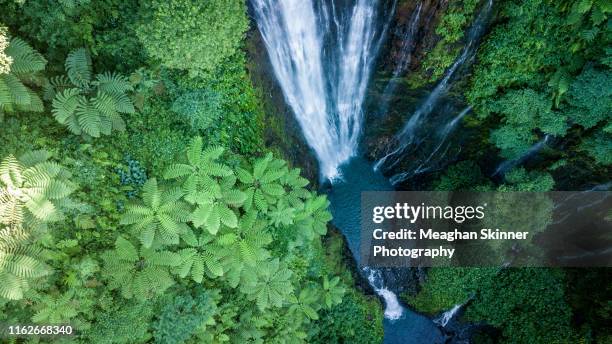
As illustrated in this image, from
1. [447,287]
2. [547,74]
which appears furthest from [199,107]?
[447,287]

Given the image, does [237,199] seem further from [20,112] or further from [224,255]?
[20,112]

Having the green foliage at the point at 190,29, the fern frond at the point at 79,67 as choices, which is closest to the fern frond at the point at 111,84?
the fern frond at the point at 79,67

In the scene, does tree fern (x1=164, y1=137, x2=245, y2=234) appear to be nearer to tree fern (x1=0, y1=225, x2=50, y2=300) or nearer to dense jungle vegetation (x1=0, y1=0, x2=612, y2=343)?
dense jungle vegetation (x1=0, y1=0, x2=612, y2=343)

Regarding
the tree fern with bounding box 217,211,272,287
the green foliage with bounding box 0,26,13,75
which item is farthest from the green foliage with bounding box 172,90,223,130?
the green foliage with bounding box 0,26,13,75

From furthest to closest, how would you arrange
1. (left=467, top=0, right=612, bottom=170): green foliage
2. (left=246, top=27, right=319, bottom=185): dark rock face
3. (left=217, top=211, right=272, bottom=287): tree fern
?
(left=246, top=27, right=319, bottom=185): dark rock face
(left=467, top=0, right=612, bottom=170): green foliage
(left=217, top=211, right=272, bottom=287): tree fern

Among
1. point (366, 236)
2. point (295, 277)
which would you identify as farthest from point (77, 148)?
point (366, 236)

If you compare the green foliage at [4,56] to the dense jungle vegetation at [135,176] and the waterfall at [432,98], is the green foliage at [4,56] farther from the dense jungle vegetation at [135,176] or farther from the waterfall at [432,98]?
the waterfall at [432,98]

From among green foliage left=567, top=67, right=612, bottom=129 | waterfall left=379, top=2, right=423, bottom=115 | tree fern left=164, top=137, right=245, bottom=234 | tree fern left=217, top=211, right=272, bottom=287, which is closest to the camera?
tree fern left=164, top=137, right=245, bottom=234
